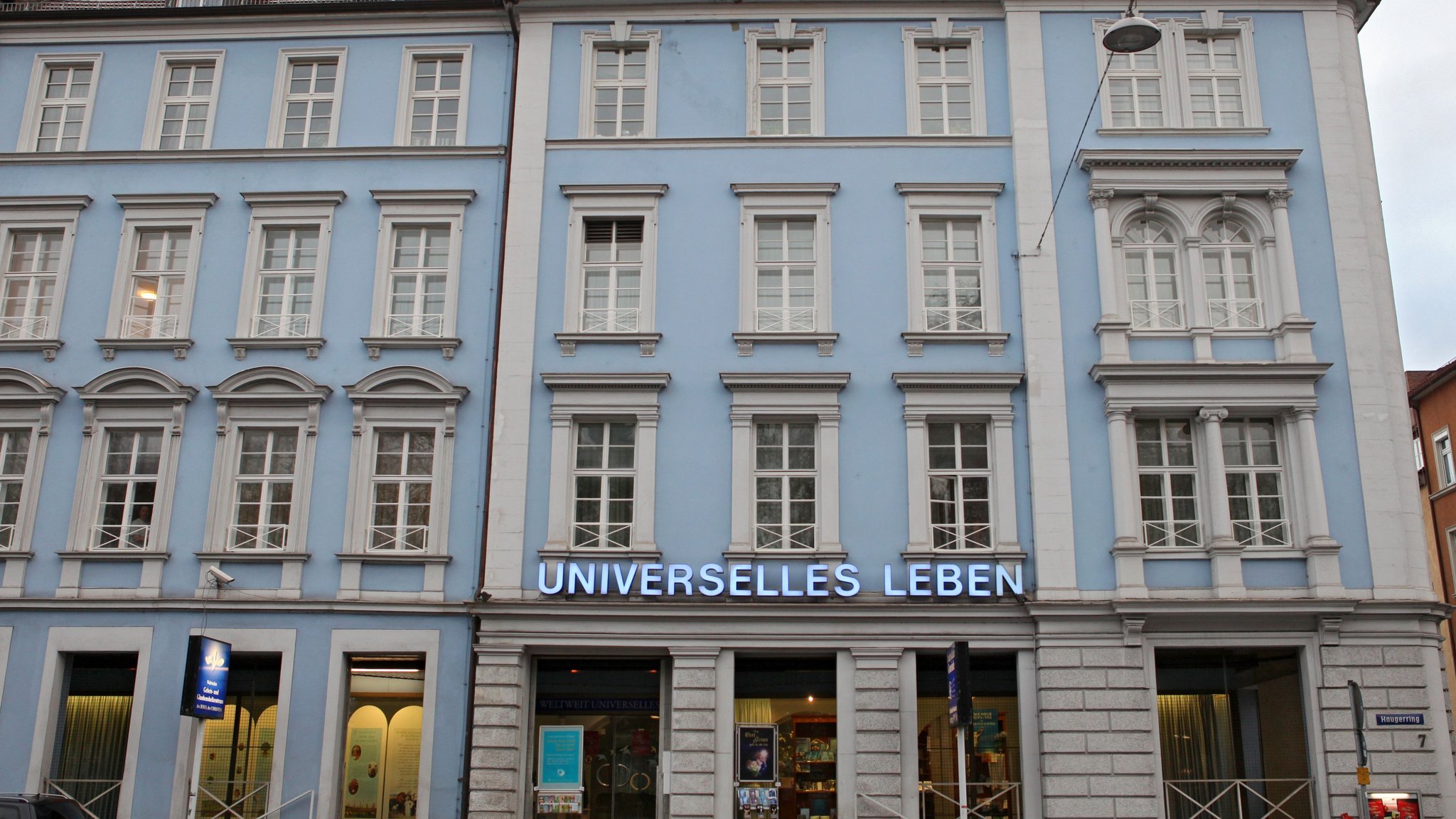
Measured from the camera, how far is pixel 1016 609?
750 inches

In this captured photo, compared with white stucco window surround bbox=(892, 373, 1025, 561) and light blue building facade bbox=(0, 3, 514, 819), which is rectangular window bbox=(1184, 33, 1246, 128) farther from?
light blue building facade bbox=(0, 3, 514, 819)

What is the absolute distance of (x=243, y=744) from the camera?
19.7 m

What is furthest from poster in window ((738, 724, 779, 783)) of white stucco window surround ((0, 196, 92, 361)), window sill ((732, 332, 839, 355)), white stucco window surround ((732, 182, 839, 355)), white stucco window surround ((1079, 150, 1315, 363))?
white stucco window surround ((0, 196, 92, 361))

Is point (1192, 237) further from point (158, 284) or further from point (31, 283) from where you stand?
point (31, 283)

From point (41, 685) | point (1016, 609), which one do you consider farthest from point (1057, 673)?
point (41, 685)

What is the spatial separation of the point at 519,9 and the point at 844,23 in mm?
5963

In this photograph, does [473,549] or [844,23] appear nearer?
[473,549]

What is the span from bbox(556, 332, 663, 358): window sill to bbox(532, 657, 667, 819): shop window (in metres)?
5.17

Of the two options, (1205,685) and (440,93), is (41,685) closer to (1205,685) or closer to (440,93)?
(440,93)

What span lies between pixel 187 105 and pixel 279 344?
541 cm

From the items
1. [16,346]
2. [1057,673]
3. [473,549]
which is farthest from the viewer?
[16,346]

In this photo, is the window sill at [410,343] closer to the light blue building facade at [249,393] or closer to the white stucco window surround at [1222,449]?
the light blue building facade at [249,393]

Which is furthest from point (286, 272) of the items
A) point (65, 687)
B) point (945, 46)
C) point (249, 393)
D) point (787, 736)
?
point (945, 46)

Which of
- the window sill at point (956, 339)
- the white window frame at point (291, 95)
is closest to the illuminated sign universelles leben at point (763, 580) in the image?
the window sill at point (956, 339)
